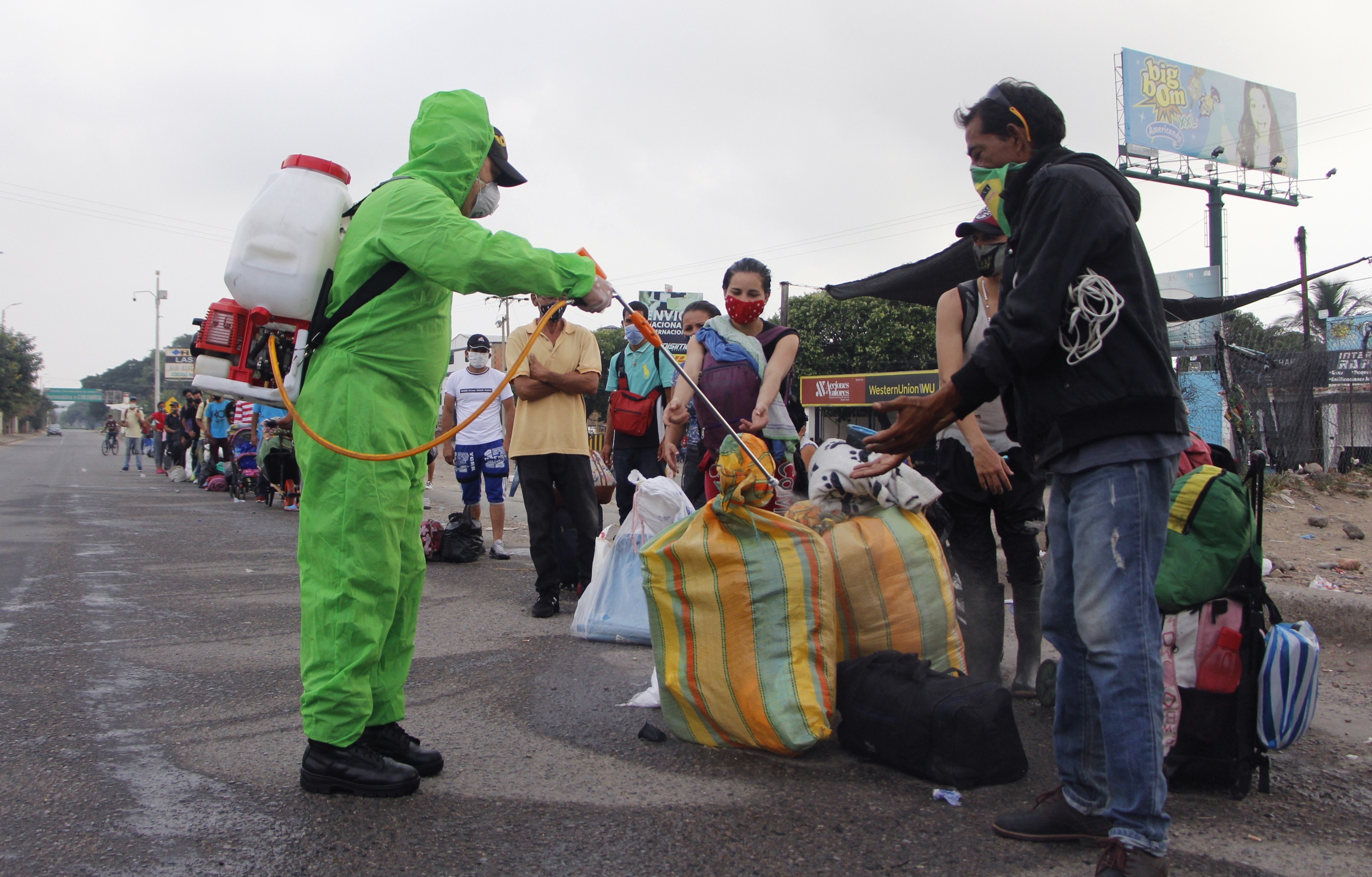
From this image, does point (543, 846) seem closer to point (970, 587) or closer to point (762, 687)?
point (762, 687)

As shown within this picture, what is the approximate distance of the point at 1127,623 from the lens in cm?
201

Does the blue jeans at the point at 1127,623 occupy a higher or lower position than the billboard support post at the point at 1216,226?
lower

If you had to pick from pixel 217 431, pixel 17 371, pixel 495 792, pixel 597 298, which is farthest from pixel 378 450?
pixel 17 371

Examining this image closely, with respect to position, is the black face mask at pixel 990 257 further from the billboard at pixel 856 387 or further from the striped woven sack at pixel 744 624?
the billboard at pixel 856 387

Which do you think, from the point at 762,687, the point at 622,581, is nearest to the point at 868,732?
the point at 762,687

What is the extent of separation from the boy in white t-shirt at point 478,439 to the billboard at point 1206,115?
4003cm

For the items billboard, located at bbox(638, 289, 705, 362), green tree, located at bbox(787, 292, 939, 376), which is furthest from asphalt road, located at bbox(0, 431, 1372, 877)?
green tree, located at bbox(787, 292, 939, 376)

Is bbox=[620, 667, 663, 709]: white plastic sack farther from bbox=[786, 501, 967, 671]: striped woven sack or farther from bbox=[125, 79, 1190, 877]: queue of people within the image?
bbox=[125, 79, 1190, 877]: queue of people

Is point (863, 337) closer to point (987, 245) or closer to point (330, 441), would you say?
point (987, 245)

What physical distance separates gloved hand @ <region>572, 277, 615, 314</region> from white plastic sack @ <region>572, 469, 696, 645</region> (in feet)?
5.29

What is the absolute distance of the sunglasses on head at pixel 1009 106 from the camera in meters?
2.28

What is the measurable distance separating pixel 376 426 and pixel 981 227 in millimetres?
2011

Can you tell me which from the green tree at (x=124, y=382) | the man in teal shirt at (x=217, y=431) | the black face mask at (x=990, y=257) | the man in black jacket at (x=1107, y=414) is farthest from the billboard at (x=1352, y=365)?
the green tree at (x=124, y=382)

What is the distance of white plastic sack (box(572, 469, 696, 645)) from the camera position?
4.32m
